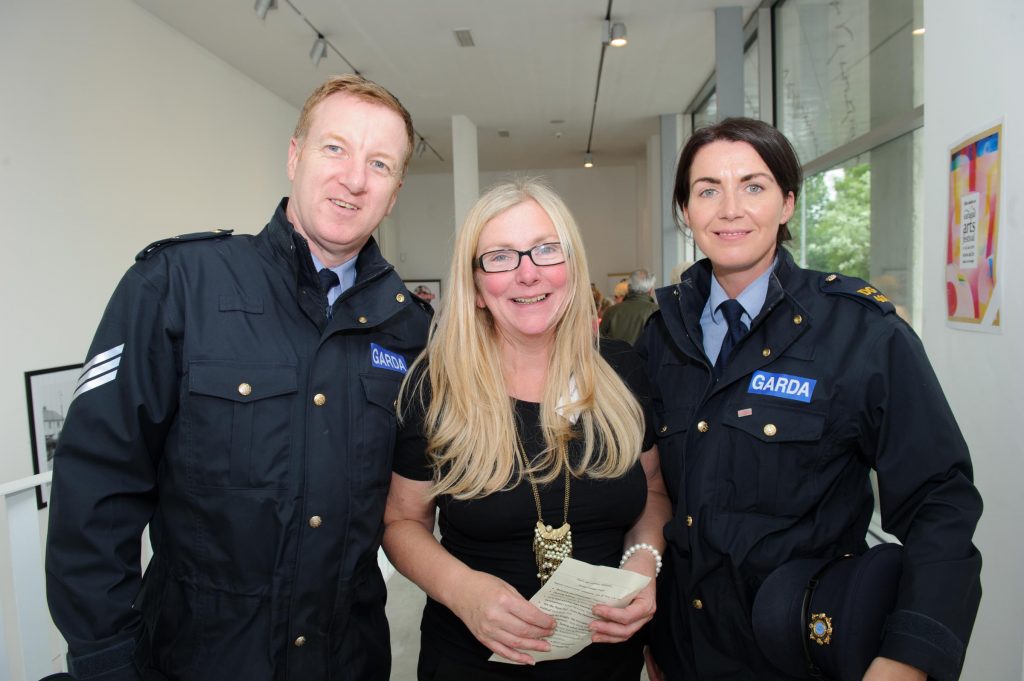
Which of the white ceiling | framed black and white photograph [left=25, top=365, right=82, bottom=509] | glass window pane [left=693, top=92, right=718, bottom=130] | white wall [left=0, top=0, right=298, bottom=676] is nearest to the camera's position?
white wall [left=0, top=0, right=298, bottom=676]

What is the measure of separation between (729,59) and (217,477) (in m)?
5.61

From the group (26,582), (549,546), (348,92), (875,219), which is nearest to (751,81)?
(875,219)

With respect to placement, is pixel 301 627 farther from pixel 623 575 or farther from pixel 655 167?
pixel 655 167

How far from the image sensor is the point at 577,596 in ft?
4.46

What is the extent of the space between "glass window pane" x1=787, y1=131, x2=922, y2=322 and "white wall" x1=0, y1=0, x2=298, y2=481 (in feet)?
13.9

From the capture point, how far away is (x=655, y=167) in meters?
10.3

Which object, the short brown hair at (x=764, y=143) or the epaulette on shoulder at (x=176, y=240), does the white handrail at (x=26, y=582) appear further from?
the short brown hair at (x=764, y=143)

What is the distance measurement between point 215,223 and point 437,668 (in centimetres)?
526

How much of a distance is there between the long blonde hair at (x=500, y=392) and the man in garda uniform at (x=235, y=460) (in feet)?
0.47

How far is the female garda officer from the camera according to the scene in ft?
4.00

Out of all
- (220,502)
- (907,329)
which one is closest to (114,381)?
(220,502)

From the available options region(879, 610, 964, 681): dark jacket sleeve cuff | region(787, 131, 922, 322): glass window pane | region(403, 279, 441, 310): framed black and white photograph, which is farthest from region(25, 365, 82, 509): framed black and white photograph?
region(403, 279, 441, 310): framed black and white photograph

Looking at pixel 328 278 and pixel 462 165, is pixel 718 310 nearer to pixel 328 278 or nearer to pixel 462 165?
pixel 328 278

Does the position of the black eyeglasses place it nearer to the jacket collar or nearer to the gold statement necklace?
the jacket collar
